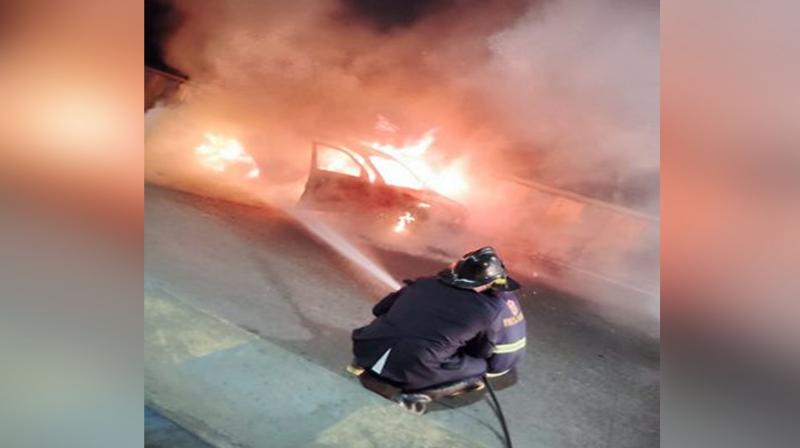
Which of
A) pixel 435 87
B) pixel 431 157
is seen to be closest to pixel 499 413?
pixel 431 157

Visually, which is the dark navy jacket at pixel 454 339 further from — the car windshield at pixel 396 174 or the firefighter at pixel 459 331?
the car windshield at pixel 396 174

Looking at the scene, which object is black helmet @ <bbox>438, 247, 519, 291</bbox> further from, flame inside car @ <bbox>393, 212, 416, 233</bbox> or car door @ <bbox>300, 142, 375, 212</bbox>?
car door @ <bbox>300, 142, 375, 212</bbox>

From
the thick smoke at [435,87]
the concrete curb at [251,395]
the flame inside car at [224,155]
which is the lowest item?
the concrete curb at [251,395]

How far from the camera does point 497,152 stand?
1190 mm

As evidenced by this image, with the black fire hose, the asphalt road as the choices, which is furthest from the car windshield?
the black fire hose

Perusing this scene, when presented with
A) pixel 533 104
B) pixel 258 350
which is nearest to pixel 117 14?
pixel 258 350

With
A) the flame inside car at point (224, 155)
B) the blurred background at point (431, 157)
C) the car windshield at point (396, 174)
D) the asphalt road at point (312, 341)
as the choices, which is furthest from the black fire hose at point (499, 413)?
the flame inside car at point (224, 155)

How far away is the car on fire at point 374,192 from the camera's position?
1229 millimetres

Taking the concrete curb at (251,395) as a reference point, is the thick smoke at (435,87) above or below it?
above

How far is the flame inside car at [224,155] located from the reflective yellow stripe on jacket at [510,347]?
0.61 metres

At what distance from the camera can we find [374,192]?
127 cm

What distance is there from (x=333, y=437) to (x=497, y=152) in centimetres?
64

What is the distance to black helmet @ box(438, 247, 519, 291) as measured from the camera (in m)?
1.18

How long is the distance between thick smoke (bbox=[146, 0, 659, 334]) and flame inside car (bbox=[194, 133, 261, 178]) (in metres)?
0.02
